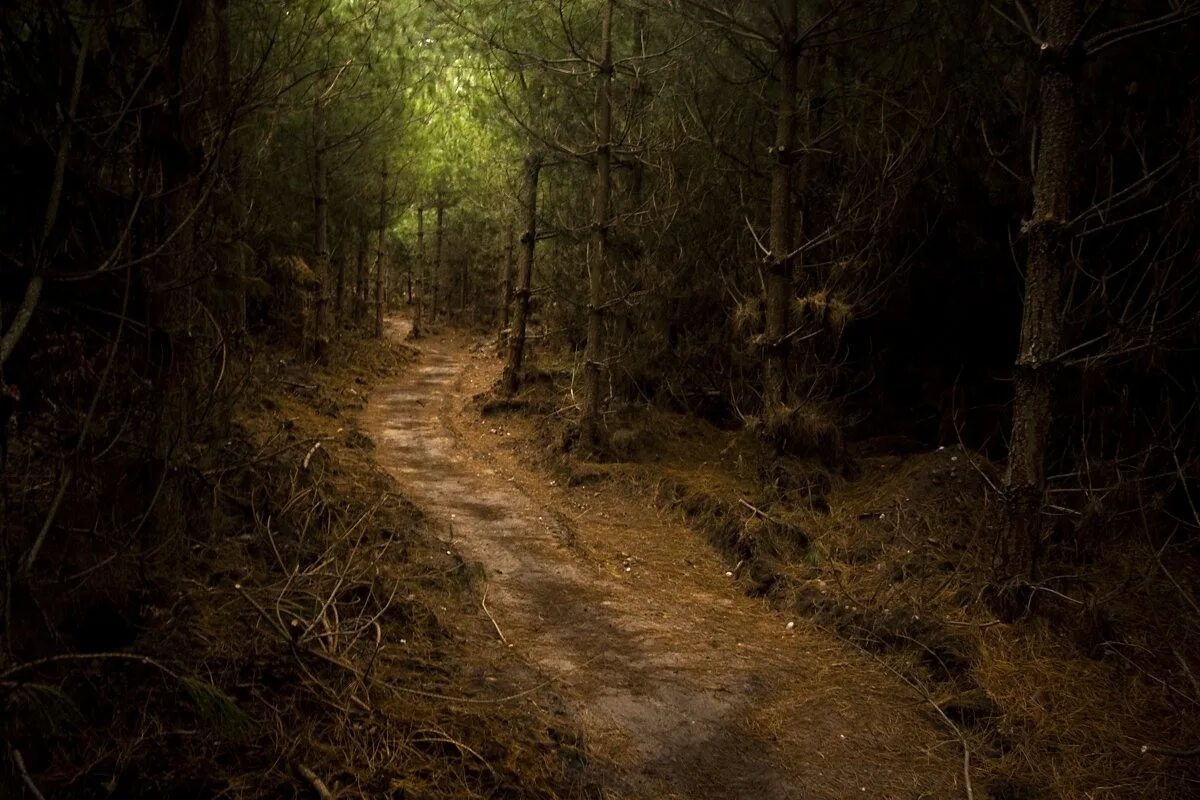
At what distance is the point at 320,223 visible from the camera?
55.5 feet

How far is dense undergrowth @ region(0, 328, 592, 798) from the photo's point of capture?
3.05 m

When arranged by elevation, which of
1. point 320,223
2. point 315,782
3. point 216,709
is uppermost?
point 320,223

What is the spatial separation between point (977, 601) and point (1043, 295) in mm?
2330

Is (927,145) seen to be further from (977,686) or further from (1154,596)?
(977,686)

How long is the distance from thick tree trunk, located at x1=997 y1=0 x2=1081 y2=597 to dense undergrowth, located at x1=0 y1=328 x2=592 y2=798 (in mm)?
3623

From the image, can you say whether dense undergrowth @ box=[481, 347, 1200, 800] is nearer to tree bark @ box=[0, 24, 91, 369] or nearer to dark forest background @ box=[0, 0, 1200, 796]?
dark forest background @ box=[0, 0, 1200, 796]

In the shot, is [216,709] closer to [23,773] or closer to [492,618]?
[23,773]

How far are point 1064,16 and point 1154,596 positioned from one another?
428 centimetres

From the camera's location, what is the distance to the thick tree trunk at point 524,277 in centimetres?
1439

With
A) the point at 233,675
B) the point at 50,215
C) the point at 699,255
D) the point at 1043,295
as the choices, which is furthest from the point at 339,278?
the point at 50,215

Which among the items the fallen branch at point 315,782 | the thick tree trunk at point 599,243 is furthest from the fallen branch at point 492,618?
the thick tree trunk at point 599,243

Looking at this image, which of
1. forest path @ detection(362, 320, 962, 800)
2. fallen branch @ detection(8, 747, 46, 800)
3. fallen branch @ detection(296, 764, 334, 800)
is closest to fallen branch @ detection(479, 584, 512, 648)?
forest path @ detection(362, 320, 962, 800)

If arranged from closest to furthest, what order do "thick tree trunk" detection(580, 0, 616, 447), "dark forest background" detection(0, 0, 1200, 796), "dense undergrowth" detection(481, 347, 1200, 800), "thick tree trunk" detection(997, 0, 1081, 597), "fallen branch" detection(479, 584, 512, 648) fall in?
1. "dark forest background" detection(0, 0, 1200, 796)
2. "dense undergrowth" detection(481, 347, 1200, 800)
3. "thick tree trunk" detection(997, 0, 1081, 597)
4. "fallen branch" detection(479, 584, 512, 648)
5. "thick tree trunk" detection(580, 0, 616, 447)

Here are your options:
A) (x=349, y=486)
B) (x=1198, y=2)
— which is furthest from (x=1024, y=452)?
(x=349, y=486)
